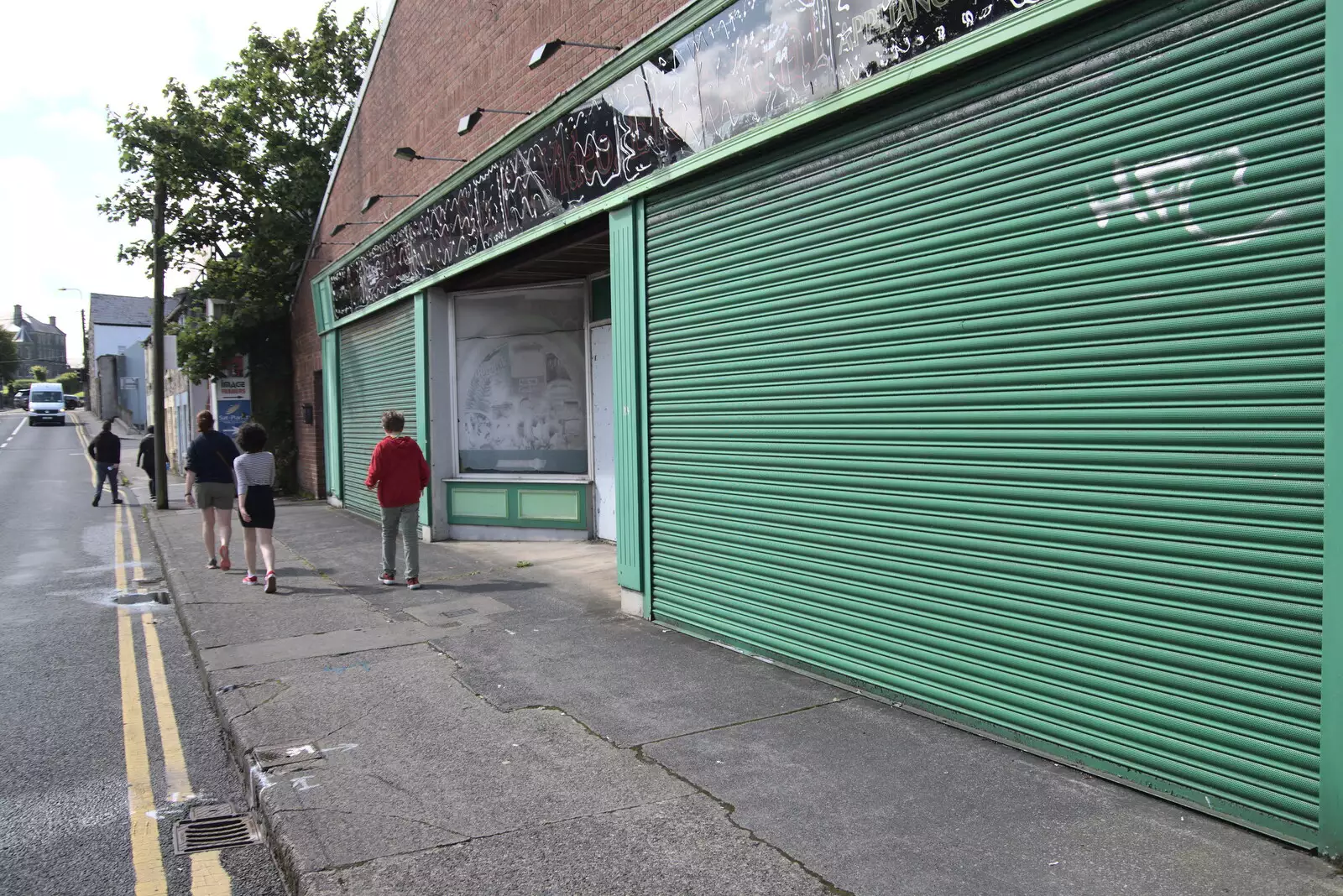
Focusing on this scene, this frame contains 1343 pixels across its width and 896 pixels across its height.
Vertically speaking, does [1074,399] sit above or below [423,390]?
below

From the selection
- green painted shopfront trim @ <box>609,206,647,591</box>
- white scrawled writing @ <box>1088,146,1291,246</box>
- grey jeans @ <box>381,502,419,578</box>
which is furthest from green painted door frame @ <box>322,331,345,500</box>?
white scrawled writing @ <box>1088,146,1291,246</box>

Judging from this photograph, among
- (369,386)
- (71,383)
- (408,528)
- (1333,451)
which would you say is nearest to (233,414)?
(369,386)

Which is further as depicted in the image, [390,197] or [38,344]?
[38,344]

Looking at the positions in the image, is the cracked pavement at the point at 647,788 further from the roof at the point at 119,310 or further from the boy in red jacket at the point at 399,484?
the roof at the point at 119,310

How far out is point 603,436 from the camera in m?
11.6

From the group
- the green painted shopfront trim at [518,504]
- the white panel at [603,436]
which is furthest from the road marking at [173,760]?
the white panel at [603,436]

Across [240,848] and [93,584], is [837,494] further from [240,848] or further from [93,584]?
[93,584]

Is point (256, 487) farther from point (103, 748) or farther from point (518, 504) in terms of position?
point (103, 748)

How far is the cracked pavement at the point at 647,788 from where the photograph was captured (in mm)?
3457

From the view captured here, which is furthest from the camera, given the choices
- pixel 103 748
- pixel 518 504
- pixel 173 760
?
pixel 518 504

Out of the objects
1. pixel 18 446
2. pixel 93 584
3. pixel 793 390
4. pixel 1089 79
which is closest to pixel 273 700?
pixel 793 390

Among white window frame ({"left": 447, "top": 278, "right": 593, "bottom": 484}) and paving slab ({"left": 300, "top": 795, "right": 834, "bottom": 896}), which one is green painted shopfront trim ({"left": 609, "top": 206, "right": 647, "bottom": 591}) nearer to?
white window frame ({"left": 447, "top": 278, "right": 593, "bottom": 484})

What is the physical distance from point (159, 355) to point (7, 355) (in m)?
109

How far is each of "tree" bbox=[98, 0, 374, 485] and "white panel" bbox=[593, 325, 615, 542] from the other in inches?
502
